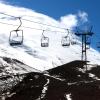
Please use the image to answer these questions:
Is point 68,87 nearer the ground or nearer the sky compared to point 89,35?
nearer the ground

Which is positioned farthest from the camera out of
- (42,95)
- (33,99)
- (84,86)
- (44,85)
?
(44,85)

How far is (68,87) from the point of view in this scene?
8262 centimetres

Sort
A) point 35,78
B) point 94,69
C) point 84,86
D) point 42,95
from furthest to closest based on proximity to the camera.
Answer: point 94,69 < point 35,78 < point 84,86 < point 42,95

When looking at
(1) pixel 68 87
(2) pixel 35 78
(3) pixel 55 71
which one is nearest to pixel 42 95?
(1) pixel 68 87

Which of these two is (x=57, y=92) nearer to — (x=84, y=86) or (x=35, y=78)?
(x=84, y=86)

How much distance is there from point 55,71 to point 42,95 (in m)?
39.5

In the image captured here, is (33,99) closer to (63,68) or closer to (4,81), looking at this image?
(4,81)

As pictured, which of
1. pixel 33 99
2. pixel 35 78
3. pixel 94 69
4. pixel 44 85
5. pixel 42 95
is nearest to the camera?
pixel 33 99

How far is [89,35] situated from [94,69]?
3116cm

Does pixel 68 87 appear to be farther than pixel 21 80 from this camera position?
No

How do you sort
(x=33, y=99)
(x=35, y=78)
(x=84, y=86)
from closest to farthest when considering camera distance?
(x=33, y=99), (x=84, y=86), (x=35, y=78)

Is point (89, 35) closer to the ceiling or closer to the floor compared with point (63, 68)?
closer to the ceiling

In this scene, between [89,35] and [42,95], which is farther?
[89,35]

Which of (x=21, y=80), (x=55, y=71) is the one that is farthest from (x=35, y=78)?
(x=55, y=71)
